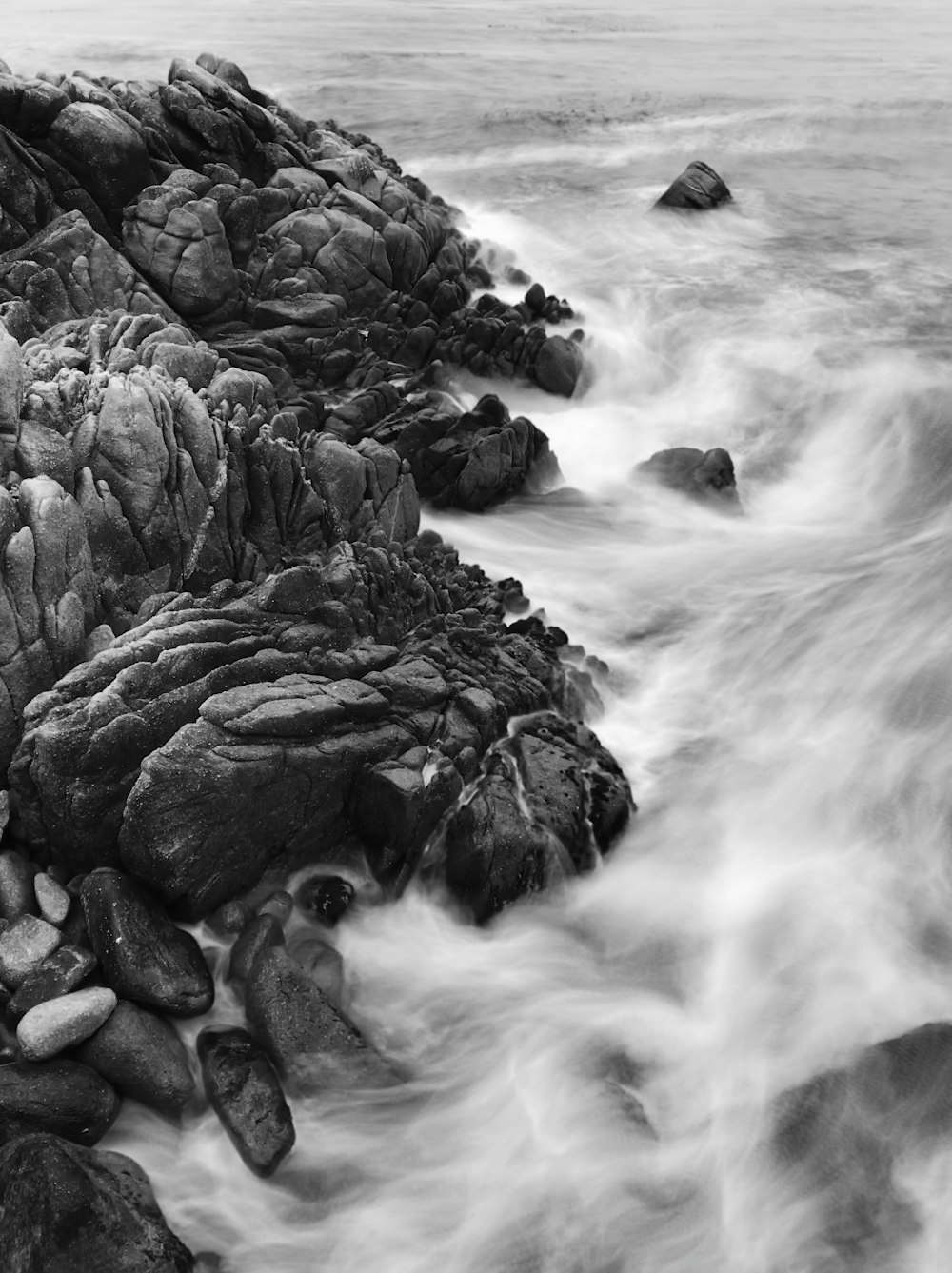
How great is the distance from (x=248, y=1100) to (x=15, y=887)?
287cm

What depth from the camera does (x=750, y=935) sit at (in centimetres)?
1129

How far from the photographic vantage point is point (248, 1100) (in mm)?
8992

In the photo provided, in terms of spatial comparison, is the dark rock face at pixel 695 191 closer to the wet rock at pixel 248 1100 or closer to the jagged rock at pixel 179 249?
the jagged rock at pixel 179 249

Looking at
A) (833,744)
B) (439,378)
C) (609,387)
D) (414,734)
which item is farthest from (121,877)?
(609,387)

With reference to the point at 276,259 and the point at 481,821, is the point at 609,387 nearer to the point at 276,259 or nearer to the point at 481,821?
the point at 276,259

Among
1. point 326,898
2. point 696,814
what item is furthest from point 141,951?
point 696,814

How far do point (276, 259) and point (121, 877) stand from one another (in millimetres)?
13614

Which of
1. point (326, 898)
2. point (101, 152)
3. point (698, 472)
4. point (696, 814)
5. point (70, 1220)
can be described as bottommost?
point (696, 814)

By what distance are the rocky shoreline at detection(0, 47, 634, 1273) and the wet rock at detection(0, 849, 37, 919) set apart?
0.10 ft

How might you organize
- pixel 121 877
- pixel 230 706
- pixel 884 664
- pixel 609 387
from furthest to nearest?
pixel 609 387 → pixel 884 664 → pixel 230 706 → pixel 121 877

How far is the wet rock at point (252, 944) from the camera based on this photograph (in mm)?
9914

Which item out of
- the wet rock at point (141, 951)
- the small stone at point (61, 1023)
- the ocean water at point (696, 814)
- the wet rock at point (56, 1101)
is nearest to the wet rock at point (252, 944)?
the wet rock at point (141, 951)

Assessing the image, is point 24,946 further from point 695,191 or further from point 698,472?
point 695,191

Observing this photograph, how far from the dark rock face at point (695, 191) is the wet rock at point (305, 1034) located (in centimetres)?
2624
